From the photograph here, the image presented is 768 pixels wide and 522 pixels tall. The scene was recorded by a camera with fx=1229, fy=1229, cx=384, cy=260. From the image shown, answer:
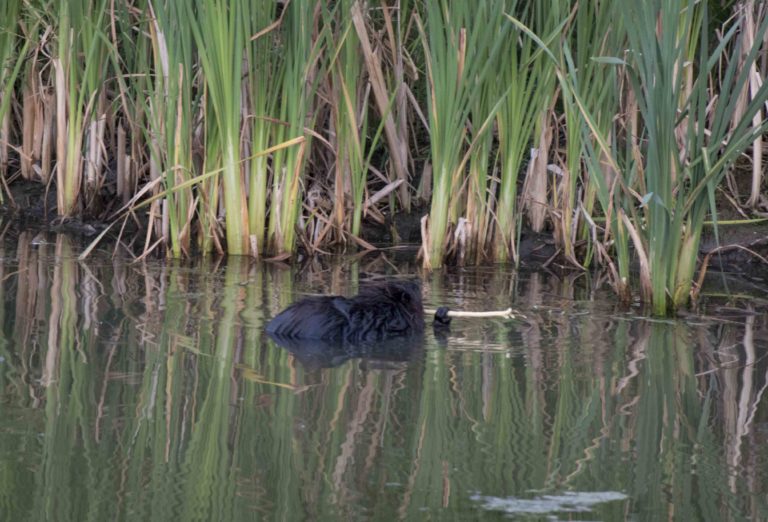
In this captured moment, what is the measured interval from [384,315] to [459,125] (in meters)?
1.90

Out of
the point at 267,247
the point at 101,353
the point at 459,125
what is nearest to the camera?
the point at 101,353

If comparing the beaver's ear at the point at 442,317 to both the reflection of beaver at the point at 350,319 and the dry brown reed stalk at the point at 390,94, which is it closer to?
the reflection of beaver at the point at 350,319

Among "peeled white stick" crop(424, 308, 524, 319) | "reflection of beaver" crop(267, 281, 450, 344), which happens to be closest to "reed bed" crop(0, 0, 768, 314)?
"peeled white stick" crop(424, 308, 524, 319)

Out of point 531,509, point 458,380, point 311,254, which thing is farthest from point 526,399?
point 311,254

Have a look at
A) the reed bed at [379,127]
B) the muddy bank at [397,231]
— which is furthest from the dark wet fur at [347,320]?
the muddy bank at [397,231]

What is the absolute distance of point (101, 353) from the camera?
4723 millimetres

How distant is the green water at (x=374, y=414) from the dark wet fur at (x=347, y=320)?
18 centimetres

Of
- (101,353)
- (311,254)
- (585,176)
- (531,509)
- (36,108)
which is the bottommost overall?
(531,509)

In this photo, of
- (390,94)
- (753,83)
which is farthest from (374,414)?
(753,83)

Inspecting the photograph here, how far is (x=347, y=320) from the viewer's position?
5199 millimetres

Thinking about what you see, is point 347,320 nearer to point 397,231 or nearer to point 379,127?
point 379,127

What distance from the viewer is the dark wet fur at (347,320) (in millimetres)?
5133

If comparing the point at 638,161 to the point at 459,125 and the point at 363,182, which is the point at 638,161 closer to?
the point at 459,125

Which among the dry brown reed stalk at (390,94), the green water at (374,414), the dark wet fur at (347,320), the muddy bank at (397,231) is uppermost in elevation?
the dry brown reed stalk at (390,94)
